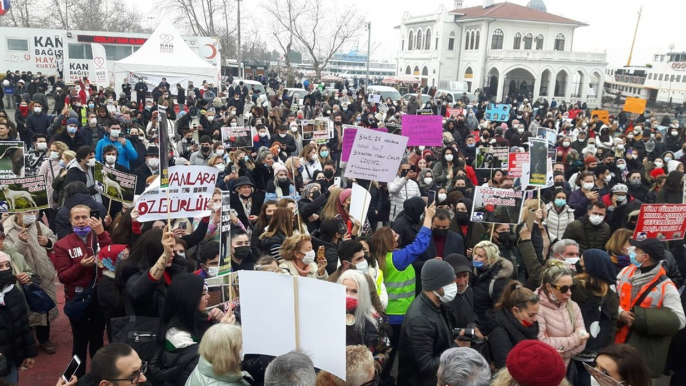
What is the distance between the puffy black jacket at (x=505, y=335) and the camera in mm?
3596

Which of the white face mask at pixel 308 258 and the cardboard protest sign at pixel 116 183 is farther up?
the cardboard protest sign at pixel 116 183

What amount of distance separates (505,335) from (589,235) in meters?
3.39

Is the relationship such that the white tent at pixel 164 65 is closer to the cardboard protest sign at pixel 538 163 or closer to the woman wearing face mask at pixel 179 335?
the cardboard protest sign at pixel 538 163

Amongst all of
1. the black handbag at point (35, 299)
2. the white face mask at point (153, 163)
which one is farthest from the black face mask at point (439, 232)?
the white face mask at point (153, 163)

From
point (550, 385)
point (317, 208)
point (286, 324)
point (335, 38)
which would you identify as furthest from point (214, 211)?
point (335, 38)

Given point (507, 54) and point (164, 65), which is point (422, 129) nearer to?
point (164, 65)

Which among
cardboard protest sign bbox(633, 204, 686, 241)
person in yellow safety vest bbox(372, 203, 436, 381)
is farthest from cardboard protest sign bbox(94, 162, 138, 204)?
cardboard protest sign bbox(633, 204, 686, 241)

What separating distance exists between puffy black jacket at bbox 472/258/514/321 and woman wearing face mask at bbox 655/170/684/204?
4952mm

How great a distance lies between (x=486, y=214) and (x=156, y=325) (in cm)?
370

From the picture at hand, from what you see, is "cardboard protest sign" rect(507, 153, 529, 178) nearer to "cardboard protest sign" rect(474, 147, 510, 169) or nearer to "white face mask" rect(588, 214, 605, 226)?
"cardboard protest sign" rect(474, 147, 510, 169)

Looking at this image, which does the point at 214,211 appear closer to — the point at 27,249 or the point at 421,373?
the point at 27,249

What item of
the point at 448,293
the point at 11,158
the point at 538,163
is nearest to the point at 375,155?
the point at 538,163

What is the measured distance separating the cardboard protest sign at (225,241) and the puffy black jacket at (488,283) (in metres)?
2.19

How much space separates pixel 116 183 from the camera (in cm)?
600
